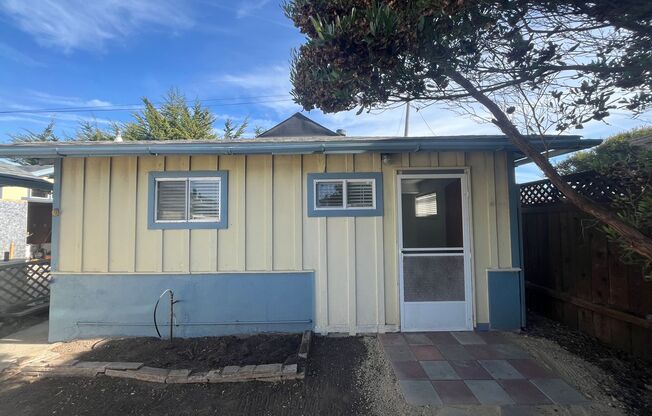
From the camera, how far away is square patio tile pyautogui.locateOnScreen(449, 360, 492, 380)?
3156 mm

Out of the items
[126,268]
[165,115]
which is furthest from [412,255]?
[165,115]

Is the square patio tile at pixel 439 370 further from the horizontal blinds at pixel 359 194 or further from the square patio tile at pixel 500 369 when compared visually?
the horizontal blinds at pixel 359 194

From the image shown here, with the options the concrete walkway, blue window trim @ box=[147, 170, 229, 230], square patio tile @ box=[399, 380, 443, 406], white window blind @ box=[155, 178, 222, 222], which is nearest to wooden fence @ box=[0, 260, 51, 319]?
the concrete walkway

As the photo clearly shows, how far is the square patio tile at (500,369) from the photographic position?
317cm

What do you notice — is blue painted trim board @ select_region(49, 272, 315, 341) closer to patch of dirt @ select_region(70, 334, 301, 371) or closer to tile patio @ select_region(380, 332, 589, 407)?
patch of dirt @ select_region(70, 334, 301, 371)

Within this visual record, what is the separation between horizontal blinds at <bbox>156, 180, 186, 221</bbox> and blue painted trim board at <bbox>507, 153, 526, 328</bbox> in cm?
444

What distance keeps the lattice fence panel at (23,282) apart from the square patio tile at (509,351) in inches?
285

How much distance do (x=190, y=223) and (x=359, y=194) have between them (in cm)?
232

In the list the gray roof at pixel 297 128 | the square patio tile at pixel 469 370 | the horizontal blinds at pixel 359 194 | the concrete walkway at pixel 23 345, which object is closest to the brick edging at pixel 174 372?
the concrete walkway at pixel 23 345

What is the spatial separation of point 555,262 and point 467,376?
263cm

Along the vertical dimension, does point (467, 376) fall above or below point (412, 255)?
below

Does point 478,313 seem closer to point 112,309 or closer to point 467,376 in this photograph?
point 467,376

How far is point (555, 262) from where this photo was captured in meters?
4.72

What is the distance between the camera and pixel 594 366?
3.34m
